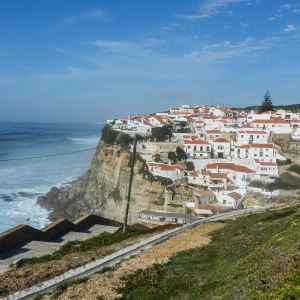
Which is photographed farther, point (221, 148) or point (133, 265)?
point (221, 148)

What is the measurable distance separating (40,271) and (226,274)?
13.0ft

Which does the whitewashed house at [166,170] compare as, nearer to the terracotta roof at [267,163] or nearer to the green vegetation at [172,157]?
the green vegetation at [172,157]

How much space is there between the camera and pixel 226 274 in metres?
6.64

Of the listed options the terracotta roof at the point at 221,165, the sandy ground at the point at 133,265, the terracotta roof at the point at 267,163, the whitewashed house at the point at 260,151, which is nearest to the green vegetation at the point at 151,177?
the terracotta roof at the point at 221,165

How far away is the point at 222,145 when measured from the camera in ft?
157

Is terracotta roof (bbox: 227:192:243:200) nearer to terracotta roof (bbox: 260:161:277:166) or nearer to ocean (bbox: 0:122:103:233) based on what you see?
terracotta roof (bbox: 260:161:277:166)

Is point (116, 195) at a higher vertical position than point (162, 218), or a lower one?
lower

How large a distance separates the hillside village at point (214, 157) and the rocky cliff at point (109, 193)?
6.00 feet

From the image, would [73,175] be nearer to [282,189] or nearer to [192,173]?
[192,173]

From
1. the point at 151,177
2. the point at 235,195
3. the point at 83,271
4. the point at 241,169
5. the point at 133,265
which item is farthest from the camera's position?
the point at 241,169

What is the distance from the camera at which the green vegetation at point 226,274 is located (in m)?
4.81

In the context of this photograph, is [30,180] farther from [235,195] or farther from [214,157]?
[235,195]

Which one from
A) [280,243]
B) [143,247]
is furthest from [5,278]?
[280,243]

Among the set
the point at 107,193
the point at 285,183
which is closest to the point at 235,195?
the point at 285,183
